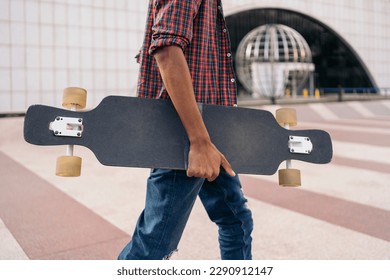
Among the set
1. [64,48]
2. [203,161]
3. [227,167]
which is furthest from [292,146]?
[64,48]

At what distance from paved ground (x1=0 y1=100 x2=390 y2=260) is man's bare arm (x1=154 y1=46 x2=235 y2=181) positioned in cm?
137

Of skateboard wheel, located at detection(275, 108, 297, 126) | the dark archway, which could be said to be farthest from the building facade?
skateboard wheel, located at detection(275, 108, 297, 126)

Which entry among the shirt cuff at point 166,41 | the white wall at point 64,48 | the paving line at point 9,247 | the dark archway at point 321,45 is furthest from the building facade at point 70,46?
the shirt cuff at point 166,41

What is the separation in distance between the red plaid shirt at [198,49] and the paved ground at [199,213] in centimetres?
137

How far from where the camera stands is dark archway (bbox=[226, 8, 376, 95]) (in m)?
19.2

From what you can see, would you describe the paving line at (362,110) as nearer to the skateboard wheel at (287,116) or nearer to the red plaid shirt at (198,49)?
the skateboard wheel at (287,116)

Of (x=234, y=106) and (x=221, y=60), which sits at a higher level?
(x=221, y=60)

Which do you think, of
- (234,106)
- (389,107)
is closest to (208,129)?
(234,106)

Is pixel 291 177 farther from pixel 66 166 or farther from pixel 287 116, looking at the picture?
pixel 66 166

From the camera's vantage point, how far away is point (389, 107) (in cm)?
1396

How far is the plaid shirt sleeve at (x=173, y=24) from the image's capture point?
132 centimetres

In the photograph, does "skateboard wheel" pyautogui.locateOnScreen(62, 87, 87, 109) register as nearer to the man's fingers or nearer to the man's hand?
the man's hand

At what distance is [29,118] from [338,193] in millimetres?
3374
